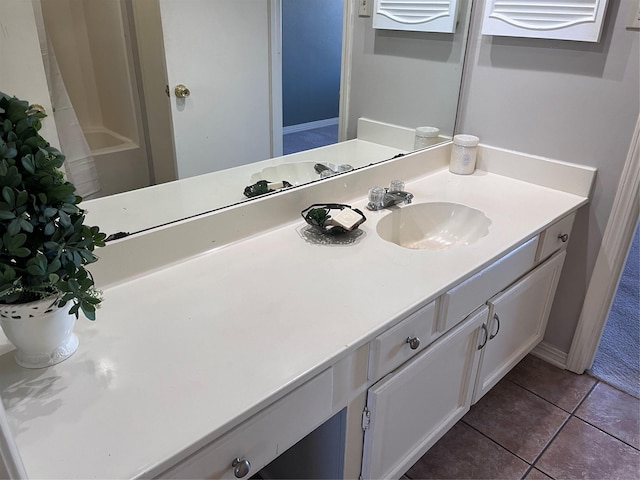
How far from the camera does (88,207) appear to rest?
113 centimetres

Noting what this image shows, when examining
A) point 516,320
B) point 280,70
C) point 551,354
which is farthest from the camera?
point 551,354

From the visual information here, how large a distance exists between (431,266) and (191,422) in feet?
2.45

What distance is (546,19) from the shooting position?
1702mm

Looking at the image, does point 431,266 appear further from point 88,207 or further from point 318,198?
point 88,207

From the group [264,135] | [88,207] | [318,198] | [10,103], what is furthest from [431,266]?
[10,103]

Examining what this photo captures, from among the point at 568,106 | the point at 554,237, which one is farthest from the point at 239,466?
the point at 568,106

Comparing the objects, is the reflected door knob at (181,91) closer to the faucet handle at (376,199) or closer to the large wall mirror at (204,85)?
the large wall mirror at (204,85)

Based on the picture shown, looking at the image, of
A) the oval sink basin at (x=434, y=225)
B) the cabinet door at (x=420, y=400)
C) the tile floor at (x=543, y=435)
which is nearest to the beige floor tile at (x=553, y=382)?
the tile floor at (x=543, y=435)

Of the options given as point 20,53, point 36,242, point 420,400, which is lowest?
point 420,400

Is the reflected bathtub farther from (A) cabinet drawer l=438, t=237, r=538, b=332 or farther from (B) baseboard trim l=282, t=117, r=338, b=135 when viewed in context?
(A) cabinet drawer l=438, t=237, r=538, b=332

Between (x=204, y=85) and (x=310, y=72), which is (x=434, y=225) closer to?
(x=310, y=72)

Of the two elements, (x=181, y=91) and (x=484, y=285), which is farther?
(x=484, y=285)

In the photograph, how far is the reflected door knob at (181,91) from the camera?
3.90 ft

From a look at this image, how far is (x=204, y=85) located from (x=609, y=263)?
1.60 meters
